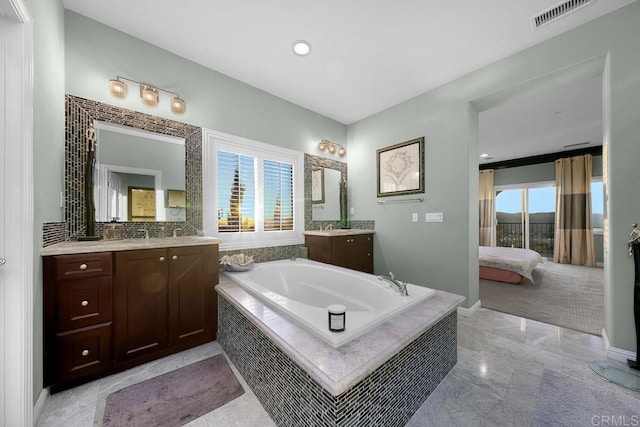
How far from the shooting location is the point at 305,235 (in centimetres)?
331

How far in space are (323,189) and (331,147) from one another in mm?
725

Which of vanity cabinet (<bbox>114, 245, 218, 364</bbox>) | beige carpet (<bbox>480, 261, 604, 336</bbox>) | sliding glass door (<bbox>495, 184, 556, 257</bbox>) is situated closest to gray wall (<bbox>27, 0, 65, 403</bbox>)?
vanity cabinet (<bbox>114, 245, 218, 364</bbox>)

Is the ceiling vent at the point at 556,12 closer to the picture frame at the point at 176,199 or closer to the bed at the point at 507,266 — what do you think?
the bed at the point at 507,266

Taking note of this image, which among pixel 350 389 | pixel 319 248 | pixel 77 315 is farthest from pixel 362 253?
pixel 77 315

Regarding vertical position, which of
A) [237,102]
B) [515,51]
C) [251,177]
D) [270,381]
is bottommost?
[270,381]

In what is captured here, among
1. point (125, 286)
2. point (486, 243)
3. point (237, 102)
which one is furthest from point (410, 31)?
point (486, 243)

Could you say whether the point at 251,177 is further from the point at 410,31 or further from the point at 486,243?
the point at 486,243

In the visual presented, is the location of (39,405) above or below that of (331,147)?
below

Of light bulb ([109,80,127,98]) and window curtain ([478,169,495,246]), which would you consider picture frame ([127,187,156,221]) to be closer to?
light bulb ([109,80,127,98])

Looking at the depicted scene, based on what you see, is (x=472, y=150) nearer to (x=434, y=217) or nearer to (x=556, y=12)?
(x=434, y=217)

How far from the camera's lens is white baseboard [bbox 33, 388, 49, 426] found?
1.24 meters

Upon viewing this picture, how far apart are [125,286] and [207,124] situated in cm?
175

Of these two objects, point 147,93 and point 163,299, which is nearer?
point 163,299

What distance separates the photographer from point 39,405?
1.29 meters
